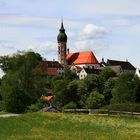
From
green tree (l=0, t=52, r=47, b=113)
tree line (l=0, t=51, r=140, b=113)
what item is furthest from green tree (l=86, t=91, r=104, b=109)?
green tree (l=0, t=52, r=47, b=113)

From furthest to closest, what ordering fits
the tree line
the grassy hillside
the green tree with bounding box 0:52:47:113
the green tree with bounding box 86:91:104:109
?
the green tree with bounding box 86:91:104:109, the green tree with bounding box 0:52:47:113, the tree line, the grassy hillside

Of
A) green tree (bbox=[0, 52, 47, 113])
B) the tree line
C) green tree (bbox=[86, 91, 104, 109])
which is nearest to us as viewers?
the tree line

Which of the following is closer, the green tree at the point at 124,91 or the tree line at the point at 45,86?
the tree line at the point at 45,86

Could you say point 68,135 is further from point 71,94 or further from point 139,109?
point 71,94

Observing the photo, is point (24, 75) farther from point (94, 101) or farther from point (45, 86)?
point (94, 101)

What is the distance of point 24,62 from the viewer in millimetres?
99312

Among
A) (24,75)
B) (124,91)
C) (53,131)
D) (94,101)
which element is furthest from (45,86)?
(53,131)

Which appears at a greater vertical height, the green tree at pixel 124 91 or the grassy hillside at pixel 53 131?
the green tree at pixel 124 91

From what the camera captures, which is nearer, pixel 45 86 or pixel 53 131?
pixel 53 131

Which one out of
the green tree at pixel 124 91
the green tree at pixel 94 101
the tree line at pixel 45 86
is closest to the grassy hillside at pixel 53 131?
the tree line at pixel 45 86

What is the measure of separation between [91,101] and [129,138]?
274 feet

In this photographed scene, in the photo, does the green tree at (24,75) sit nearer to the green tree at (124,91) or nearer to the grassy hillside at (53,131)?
the green tree at (124,91)

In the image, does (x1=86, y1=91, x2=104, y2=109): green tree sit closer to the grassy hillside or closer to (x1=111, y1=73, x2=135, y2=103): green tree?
(x1=111, y1=73, x2=135, y2=103): green tree

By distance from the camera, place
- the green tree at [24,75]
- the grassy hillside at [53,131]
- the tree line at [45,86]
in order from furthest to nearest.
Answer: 1. the green tree at [24,75]
2. the tree line at [45,86]
3. the grassy hillside at [53,131]
